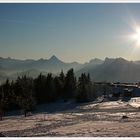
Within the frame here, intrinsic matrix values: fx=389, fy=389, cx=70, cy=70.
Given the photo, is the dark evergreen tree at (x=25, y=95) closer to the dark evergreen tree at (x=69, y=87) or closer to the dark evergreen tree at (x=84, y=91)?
the dark evergreen tree at (x=84, y=91)

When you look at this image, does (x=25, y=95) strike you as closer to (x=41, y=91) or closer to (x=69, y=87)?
(x=41, y=91)

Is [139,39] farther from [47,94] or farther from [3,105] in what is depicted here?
[47,94]

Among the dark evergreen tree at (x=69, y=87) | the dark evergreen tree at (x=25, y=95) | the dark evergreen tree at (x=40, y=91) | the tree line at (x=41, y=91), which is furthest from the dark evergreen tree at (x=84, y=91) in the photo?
the dark evergreen tree at (x=25, y=95)

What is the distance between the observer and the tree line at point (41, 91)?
42562mm

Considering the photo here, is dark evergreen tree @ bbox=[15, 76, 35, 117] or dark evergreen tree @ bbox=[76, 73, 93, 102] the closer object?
dark evergreen tree @ bbox=[15, 76, 35, 117]

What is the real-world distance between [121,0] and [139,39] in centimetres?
513

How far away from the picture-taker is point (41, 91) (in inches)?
1965

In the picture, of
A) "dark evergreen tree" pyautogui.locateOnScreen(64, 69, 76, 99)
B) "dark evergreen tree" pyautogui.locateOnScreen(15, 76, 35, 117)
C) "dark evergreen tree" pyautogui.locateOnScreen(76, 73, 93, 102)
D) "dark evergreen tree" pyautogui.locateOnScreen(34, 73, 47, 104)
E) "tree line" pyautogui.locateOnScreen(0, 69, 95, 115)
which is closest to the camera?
"dark evergreen tree" pyautogui.locateOnScreen(15, 76, 35, 117)

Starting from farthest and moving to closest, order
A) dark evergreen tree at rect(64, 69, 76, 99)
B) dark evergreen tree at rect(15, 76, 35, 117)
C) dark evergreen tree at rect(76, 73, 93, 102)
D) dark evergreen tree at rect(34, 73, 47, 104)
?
dark evergreen tree at rect(64, 69, 76, 99)
dark evergreen tree at rect(34, 73, 47, 104)
dark evergreen tree at rect(76, 73, 93, 102)
dark evergreen tree at rect(15, 76, 35, 117)

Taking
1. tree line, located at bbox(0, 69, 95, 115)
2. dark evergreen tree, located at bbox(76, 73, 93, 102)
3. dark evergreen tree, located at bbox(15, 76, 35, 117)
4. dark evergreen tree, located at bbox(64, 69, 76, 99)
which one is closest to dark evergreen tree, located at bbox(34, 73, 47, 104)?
tree line, located at bbox(0, 69, 95, 115)

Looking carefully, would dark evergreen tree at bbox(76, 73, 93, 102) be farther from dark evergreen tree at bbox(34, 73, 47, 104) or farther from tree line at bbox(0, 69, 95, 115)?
dark evergreen tree at bbox(34, 73, 47, 104)

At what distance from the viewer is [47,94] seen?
4991 centimetres

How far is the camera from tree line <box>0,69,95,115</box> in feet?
140

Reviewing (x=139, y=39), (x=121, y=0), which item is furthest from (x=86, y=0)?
(x=139, y=39)
